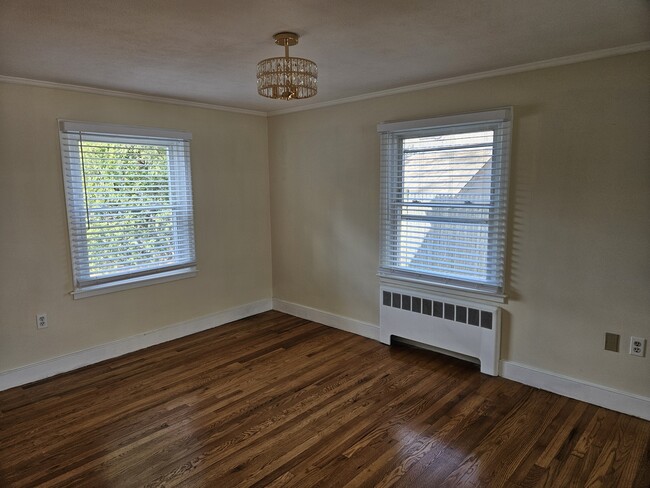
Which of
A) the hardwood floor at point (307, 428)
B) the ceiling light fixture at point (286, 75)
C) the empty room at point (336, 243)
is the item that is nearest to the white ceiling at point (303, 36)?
the empty room at point (336, 243)

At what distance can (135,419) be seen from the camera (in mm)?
2822

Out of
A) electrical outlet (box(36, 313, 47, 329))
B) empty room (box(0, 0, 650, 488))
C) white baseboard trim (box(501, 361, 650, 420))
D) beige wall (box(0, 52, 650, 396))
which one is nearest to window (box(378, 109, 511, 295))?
empty room (box(0, 0, 650, 488))

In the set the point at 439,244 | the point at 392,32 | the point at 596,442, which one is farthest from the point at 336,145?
the point at 596,442

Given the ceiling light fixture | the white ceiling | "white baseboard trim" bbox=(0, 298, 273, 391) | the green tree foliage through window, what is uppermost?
the white ceiling

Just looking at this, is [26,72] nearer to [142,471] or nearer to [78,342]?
Result: [78,342]

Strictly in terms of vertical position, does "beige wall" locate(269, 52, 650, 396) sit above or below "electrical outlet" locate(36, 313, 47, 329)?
above

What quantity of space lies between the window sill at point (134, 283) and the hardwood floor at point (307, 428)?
2.07 ft

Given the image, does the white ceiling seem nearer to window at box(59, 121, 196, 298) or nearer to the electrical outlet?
window at box(59, 121, 196, 298)

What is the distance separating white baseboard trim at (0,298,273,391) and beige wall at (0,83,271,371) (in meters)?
0.06

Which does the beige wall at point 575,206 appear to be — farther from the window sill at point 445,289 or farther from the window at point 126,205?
the window at point 126,205

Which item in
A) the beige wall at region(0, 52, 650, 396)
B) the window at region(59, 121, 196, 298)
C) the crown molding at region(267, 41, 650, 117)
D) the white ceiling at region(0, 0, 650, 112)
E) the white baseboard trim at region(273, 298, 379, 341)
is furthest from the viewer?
the white baseboard trim at region(273, 298, 379, 341)

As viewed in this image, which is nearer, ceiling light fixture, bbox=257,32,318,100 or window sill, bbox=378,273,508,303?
ceiling light fixture, bbox=257,32,318,100

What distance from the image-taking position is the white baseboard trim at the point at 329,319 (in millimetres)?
4219

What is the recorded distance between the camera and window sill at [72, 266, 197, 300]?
3604 millimetres
